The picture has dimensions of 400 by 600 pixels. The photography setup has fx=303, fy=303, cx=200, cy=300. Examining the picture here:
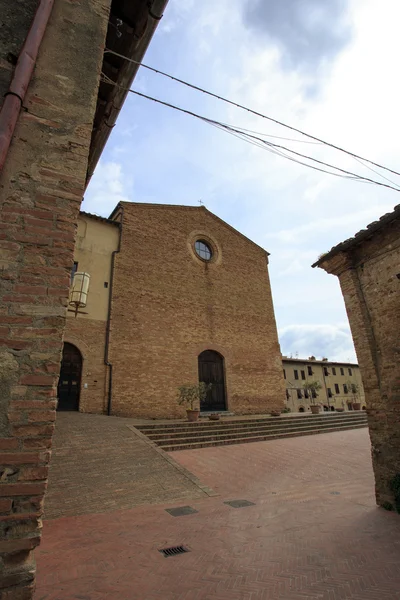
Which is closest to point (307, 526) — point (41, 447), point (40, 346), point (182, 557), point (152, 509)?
point (182, 557)

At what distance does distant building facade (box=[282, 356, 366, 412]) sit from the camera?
2619 cm

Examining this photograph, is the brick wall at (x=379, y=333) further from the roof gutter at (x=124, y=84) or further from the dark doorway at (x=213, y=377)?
the dark doorway at (x=213, y=377)

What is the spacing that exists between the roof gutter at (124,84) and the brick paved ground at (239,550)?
511cm

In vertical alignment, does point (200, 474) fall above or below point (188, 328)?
below

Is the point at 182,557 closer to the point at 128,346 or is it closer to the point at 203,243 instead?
the point at 128,346

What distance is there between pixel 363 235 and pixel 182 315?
1107cm

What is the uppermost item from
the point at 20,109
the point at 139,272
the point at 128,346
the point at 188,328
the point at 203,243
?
the point at 203,243

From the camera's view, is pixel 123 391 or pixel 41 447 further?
pixel 123 391

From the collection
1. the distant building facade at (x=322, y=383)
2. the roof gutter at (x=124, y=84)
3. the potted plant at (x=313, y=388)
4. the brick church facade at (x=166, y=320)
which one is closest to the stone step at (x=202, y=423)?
the potted plant at (x=313, y=388)

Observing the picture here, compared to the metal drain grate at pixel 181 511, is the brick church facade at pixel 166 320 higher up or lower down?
higher up

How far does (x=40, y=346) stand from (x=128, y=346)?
39.0ft

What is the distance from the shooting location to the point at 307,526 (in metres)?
3.81

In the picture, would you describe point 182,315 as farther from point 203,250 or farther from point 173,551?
point 173,551

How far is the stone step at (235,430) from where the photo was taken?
9.57 m
